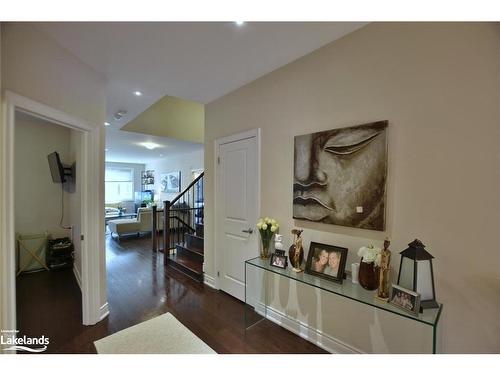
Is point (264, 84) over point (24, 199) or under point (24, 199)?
over

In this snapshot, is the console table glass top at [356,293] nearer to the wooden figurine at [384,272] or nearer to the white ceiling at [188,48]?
the wooden figurine at [384,272]

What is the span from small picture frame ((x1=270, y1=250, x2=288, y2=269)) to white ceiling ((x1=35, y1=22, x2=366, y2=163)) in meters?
1.92

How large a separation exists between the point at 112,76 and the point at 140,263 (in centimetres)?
325

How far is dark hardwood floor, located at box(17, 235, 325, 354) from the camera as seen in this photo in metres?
2.04

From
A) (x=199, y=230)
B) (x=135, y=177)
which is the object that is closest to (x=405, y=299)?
(x=199, y=230)

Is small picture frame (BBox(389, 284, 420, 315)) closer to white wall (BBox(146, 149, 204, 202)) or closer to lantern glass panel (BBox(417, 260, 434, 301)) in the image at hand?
lantern glass panel (BBox(417, 260, 434, 301))

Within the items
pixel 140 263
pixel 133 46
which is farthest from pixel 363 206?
pixel 140 263

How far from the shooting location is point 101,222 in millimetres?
2385

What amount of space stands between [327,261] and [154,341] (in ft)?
5.75

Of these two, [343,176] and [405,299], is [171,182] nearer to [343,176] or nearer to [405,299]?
[343,176]

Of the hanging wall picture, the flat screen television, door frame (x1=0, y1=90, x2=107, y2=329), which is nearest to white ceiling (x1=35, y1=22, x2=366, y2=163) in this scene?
door frame (x1=0, y1=90, x2=107, y2=329)

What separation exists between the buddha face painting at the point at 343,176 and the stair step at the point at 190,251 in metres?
2.36
